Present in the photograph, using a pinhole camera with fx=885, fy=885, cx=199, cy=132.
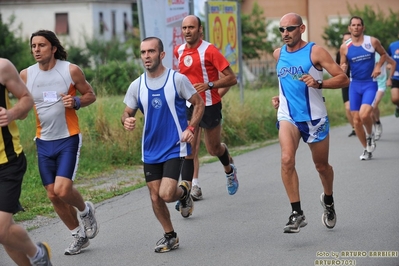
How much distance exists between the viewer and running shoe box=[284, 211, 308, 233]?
7906mm

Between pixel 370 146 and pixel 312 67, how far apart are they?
5754 millimetres

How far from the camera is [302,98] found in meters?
8.30

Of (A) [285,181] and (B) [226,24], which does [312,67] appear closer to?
(A) [285,181]

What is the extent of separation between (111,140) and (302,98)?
682 cm

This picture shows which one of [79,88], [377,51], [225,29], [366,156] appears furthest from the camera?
[225,29]

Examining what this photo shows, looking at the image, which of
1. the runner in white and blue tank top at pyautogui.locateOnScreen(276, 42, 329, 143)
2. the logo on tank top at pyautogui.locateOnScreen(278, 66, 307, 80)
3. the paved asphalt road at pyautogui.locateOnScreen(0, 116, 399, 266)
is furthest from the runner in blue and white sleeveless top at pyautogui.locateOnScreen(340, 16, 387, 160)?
the logo on tank top at pyautogui.locateOnScreen(278, 66, 307, 80)

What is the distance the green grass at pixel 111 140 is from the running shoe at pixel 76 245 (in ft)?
6.42

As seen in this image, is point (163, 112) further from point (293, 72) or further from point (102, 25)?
point (102, 25)

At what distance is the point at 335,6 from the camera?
55344mm

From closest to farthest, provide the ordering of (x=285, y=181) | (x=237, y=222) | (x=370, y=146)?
1. (x=285, y=181)
2. (x=237, y=222)
3. (x=370, y=146)

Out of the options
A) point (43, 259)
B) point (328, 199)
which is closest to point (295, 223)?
point (328, 199)

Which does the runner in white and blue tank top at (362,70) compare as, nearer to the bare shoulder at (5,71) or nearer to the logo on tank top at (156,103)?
the logo on tank top at (156,103)

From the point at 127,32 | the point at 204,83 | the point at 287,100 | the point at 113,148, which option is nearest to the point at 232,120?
the point at 113,148

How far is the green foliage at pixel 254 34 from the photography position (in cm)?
4531
